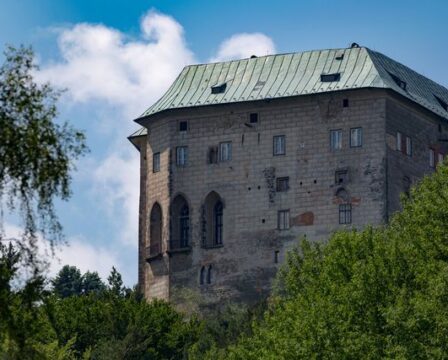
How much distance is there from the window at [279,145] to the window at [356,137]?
11.8ft

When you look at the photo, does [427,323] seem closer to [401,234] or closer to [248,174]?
[401,234]

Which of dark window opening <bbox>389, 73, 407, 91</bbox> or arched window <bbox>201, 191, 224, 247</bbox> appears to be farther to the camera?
dark window opening <bbox>389, 73, 407, 91</bbox>

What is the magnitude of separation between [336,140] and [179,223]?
32.0 feet

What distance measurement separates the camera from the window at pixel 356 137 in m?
101

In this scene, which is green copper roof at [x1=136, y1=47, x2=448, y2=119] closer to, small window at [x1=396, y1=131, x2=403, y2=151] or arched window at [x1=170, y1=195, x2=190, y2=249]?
small window at [x1=396, y1=131, x2=403, y2=151]

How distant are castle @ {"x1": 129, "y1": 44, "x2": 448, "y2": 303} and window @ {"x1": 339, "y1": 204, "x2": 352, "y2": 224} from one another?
5 cm

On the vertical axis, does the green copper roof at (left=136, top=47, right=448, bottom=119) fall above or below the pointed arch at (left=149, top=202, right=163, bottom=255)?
above

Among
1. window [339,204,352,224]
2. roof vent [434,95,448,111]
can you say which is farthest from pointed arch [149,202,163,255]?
roof vent [434,95,448,111]

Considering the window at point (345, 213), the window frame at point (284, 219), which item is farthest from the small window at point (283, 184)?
the window at point (345, 213)

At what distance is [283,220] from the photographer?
331 ft

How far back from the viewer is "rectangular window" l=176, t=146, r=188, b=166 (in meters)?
105

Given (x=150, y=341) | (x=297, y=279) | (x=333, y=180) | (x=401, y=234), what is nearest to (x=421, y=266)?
(x=401, y=234)

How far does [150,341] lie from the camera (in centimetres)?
9225

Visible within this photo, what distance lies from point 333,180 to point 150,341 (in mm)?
14312
